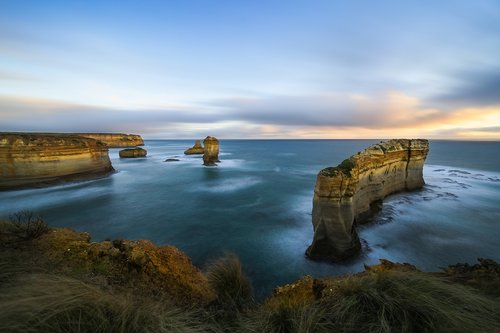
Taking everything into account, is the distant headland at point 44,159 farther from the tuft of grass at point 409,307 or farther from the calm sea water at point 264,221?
the tuft of grass at point 409,307

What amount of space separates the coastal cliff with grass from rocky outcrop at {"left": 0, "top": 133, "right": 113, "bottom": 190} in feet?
82.3

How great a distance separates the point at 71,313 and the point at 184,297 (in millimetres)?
2367

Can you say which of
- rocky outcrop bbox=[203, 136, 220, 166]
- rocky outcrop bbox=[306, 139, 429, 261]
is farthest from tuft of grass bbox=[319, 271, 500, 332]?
rocky outcrop bbox=[203, 136, 220, 166]

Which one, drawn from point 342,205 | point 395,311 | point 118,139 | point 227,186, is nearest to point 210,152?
point 227,186

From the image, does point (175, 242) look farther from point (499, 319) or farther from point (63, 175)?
point (63, 175)

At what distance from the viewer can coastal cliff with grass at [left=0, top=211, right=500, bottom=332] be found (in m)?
2.35

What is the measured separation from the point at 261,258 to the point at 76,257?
321 inches

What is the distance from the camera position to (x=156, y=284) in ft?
15.2

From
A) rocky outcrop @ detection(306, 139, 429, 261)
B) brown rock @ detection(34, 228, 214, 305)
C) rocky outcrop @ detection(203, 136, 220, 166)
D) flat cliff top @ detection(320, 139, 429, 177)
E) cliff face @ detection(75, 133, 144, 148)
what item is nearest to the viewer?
brown rock @ detection(34, 228, 214, 305)

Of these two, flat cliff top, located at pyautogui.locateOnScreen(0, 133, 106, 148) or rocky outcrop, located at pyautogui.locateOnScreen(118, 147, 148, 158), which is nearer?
flat cliff top, located at pyautogui.locateOnScreen(0, 133, 106, 148)

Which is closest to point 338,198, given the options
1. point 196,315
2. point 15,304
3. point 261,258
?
point 261,258

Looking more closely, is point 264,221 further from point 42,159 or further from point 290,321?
point 42,159

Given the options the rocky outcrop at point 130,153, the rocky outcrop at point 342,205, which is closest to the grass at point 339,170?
the rocky outcrop at point 342,205

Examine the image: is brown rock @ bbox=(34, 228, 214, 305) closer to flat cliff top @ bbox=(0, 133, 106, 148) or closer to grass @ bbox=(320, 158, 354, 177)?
grass @ bbox=(320, 158, 354, 177)
